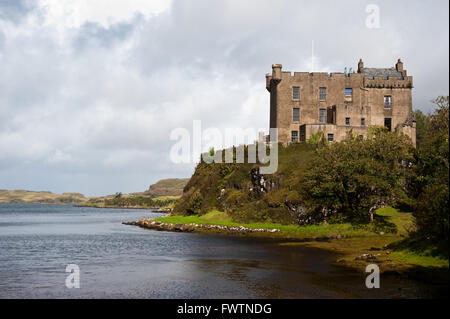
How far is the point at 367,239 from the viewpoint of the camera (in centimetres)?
5150

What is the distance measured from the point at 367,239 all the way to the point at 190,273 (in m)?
25.7

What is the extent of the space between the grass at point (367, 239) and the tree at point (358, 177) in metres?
2.81

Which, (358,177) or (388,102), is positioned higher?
(388,102)

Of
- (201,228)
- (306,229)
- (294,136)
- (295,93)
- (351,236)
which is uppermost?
(295,93)

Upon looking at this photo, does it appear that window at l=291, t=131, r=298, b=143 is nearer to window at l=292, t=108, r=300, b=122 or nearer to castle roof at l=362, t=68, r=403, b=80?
window at l=292, t=108, r=300, b=122

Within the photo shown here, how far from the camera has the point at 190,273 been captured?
33969 mm

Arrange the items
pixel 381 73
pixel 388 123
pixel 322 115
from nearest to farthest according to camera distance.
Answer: pixel 388 123 < pixel 322 115 < pixel 381 73

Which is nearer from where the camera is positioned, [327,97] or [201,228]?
[201,228]

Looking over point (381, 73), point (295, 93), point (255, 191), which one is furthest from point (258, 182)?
point (381, 73)

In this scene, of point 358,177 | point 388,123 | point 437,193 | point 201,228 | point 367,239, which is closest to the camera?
point 437,193

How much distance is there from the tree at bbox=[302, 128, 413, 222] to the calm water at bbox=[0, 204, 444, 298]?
1268 centimetres

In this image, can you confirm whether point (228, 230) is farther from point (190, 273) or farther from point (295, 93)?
point (190, 273)
